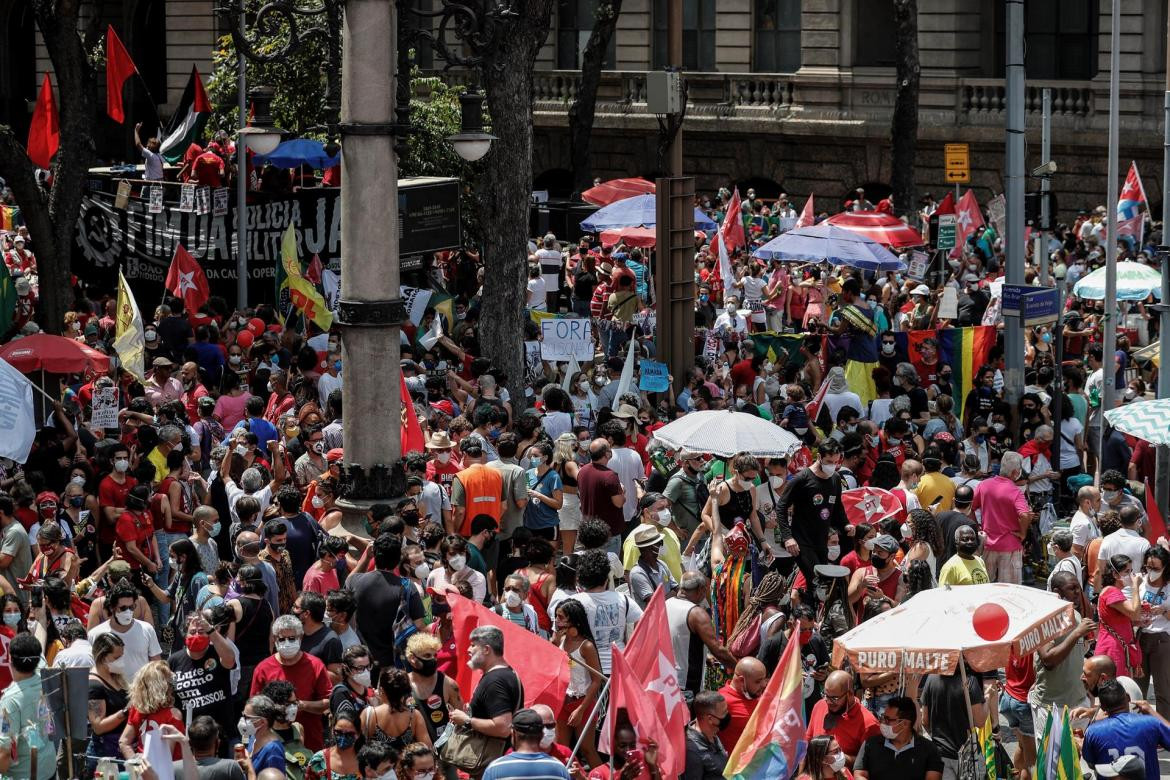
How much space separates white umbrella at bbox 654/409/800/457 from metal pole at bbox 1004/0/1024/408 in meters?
5.09

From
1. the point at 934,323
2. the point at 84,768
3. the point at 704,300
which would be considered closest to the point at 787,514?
the point at 84,768

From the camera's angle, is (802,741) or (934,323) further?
(934,323)

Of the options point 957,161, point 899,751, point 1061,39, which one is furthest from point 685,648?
point 1061,39

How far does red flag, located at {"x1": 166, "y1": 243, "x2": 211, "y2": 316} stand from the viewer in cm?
2092

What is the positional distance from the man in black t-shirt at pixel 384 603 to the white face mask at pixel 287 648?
97 cm

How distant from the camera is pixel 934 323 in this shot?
22.8 meters

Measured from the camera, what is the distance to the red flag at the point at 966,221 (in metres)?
27.5

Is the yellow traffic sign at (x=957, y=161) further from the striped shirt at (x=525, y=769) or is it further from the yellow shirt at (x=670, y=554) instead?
the striped shirt at (x=525, y=769)

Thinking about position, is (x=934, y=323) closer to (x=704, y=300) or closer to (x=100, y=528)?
(x=704, y=300)

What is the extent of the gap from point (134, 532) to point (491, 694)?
4.76 metres

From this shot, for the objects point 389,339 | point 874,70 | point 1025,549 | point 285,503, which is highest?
point 874,70

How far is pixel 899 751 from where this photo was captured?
953cm

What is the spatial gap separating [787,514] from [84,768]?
18.5 ft

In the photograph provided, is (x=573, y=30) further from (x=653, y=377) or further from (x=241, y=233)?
(x=653, y=377)
